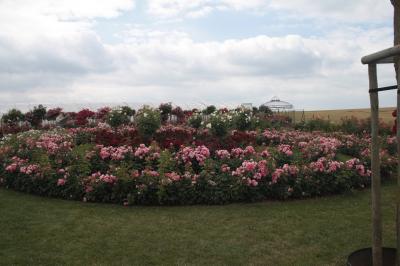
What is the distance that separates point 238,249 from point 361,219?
5.97 ft

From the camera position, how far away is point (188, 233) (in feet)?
15.0

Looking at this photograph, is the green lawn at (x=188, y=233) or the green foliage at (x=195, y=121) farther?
the green foliage at (x=195, y=121)

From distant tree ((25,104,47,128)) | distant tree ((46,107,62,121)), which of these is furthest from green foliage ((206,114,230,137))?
distant tree ((25,104,47,128))

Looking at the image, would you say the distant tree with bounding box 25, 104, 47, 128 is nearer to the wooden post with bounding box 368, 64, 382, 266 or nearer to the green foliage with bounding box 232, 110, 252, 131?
the green foliage with bounding box 232, 110, 252, 131

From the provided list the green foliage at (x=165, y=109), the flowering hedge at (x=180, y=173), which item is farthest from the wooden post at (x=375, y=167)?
the green foliage at (x=165, y=109)

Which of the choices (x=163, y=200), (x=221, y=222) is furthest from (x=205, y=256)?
(x=163, y=200)

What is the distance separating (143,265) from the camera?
148 inches

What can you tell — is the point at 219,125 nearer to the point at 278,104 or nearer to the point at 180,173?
the point at 180,173

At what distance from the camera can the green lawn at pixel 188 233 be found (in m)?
3.92

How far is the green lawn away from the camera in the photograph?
3.92 meters

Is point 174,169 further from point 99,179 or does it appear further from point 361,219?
point 361,219

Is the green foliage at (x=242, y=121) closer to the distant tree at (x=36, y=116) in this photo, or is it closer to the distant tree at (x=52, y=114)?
the distant tree at (x=52, y=114)

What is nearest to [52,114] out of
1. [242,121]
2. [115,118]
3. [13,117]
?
[13,117]

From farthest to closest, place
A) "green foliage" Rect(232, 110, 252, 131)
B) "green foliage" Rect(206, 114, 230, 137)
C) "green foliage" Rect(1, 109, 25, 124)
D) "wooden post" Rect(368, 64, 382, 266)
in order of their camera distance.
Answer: "green foliage" Rect(1, 109, 25, 124), "green foliage" Rect(232, 110, 252, 131), "green foliage" Rect(206, 114, 230, 137), "wooden post" Rect(368, 64, 382, 266)
